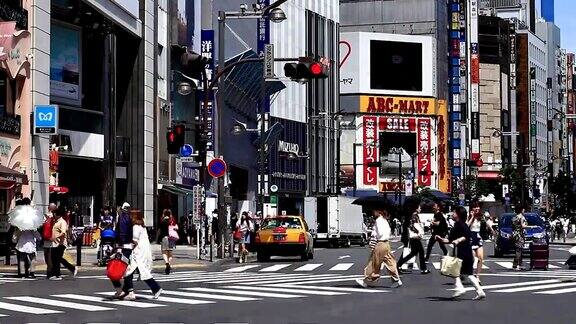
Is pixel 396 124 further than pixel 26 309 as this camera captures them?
Yes

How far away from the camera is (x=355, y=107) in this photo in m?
129

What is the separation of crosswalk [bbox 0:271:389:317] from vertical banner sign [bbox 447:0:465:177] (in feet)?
362

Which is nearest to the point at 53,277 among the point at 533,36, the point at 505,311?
the point at 505,311

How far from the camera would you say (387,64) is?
429ft

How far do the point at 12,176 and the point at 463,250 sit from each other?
1932cm

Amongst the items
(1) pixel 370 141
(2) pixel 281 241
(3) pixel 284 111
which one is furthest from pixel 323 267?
(1) pixel 370 141

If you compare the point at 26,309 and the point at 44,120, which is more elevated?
the point at 44,120

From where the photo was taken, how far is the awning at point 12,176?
121ft

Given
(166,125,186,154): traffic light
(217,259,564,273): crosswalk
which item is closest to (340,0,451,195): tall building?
(217,259,564,273): crosswalk

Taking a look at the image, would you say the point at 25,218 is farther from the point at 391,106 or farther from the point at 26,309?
the point at 391,106

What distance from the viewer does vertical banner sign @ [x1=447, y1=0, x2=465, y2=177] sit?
455 ft

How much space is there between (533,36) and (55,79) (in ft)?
448

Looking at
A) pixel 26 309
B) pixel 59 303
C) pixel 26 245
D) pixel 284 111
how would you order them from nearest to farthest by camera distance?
pixel 26 309, pixel 59 303, pixel 26 245, pixel 284 111

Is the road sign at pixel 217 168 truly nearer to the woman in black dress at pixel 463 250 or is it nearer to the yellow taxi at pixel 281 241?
the yellow taxi at pixel 281 241
